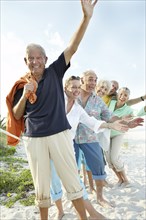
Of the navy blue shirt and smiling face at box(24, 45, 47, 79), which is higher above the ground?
smiling face at box(24, 45, 47, 79)

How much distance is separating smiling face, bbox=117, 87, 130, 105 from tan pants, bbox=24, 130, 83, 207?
236cm

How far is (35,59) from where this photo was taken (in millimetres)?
2572

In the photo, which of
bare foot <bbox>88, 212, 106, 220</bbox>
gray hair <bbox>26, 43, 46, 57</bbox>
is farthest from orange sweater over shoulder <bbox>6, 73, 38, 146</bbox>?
bare foot <bbox>88, 212, 106, 220</bbox>

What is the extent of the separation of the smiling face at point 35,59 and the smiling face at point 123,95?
2442mm

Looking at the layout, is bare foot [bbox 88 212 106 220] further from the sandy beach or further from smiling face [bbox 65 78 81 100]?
smiling face [bbox 65 78 81 100]

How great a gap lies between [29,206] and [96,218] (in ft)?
4.22

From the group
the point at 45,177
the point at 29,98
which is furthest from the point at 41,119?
the point at 45,177

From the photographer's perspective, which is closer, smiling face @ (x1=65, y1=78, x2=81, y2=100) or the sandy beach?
smiling face @ (x1=65, y1=78, x2=81, y2=100)

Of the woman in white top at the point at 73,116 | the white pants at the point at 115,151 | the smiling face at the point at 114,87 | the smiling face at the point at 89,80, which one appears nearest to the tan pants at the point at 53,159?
the woman in white top at the point at 73,116

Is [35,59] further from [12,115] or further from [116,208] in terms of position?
[116,208]

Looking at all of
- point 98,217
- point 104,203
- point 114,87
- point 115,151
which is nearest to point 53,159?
point 98,217

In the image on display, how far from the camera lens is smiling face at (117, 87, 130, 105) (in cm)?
480

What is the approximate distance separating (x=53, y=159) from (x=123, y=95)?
2.53 meters

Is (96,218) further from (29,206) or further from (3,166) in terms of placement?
(3,166)
